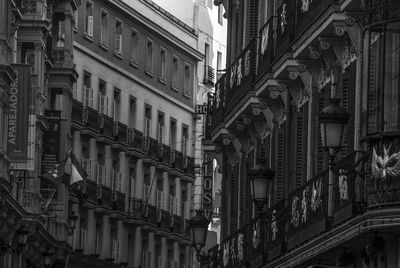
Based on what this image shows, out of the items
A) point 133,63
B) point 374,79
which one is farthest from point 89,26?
point 374,79

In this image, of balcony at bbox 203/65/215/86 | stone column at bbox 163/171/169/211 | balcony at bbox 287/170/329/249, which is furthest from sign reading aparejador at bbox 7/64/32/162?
balcony at bbox 203/65/215/86

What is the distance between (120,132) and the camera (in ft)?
333

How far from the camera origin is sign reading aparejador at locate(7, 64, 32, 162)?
61656mm

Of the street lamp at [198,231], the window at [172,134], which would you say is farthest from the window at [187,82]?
the street lamp at [198,231]

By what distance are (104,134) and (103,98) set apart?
1881 mm

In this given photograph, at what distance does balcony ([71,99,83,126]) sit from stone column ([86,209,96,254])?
4.62 meters

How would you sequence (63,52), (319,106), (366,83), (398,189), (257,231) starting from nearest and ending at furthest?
(398,189), (366,83), (319,106), (257,231), (63,52)

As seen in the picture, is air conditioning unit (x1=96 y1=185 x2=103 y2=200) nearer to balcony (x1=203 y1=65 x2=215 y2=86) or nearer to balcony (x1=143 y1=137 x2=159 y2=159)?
balcony (x1=143 y1=137 x2=159 y2=159)

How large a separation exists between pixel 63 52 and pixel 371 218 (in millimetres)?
55237

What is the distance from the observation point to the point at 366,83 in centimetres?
3441

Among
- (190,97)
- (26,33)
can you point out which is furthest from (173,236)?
(26,33)

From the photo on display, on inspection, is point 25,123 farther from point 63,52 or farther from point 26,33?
point 63,52

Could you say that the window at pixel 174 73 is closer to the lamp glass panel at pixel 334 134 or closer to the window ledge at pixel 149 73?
the window ledge at pixel 149 73

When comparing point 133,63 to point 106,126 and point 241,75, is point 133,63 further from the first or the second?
point 241,75
